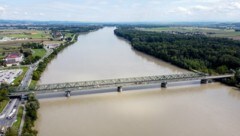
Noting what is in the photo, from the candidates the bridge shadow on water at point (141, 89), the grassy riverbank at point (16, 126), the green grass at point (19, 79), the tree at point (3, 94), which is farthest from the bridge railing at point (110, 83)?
the green grass at point (19, 79)

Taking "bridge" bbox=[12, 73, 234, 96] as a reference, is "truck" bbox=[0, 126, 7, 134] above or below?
below

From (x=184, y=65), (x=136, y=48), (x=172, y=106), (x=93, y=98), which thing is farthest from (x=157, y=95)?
(x=136, y=48)

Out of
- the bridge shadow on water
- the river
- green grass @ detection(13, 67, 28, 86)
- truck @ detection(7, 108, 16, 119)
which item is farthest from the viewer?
green grass @ detection(13, 67, 28, 86)

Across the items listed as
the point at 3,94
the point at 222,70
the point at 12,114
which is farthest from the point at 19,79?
the point at 222,70

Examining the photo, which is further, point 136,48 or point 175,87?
point 136,48

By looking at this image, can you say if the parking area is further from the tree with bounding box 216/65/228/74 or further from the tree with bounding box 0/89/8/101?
the tree with bounding box 216/65/228/74

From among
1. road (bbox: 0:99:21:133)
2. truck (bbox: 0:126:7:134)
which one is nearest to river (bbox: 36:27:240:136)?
road (bbox: 0:99:21:133)

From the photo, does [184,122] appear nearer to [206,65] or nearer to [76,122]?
[76,122]

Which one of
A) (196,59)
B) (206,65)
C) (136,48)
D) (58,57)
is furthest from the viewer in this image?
(136,48)

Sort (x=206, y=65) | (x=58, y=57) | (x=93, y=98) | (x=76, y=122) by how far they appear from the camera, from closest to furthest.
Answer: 1. (x=76, y=122)
2. (x=93, y=98)
3. (x=206, y=65)
4. (x=58, y=57)
